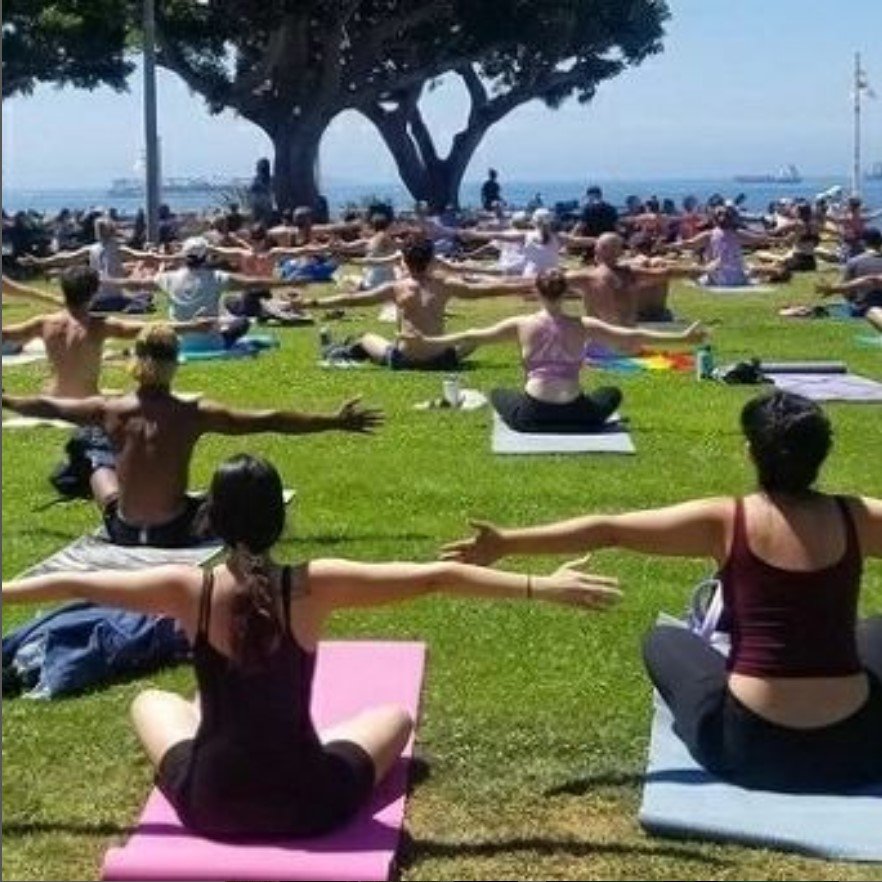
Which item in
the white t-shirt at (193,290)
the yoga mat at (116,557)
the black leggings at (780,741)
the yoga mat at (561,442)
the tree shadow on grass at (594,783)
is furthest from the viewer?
the white t-shirt at (193,290)

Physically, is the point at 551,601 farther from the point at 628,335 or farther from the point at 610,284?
the point at 610,284

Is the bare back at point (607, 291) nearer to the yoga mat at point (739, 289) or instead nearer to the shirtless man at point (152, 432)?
the shirtless man at point (152, 432)

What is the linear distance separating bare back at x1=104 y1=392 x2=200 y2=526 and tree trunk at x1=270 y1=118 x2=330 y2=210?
1588 inches

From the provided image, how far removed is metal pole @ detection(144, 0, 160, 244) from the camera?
31.8m

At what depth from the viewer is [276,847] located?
17.1 ft

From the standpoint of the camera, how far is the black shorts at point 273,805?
5.25m

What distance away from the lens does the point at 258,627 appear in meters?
5.15

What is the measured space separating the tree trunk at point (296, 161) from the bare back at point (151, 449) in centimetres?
4034

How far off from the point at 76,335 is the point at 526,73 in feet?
147

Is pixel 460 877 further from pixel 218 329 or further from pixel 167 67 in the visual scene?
pixel 167 67

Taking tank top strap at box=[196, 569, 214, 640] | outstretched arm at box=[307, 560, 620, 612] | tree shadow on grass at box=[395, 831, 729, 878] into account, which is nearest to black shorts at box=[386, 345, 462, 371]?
tree shadow on grass at box=[395, 831, 729, 878]

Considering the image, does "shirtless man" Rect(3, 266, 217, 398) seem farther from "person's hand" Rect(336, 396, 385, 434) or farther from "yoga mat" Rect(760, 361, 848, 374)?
"yoga mat" Rect(760, 361, 848, 374)

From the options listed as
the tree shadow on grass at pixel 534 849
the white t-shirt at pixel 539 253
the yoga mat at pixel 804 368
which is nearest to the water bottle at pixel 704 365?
the yoga mat at pixel 804 368

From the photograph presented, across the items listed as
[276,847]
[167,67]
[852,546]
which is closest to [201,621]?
[276,847]
